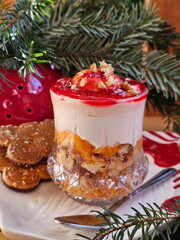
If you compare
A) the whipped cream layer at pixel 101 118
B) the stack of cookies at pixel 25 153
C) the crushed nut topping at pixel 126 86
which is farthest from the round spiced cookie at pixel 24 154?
the crushed nut topping at pixel 126 86

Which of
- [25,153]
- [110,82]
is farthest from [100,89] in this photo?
[25,153]

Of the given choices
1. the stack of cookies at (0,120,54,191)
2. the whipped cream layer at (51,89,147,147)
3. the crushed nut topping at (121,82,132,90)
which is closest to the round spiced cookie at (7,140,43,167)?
the stack of cookies at (0,120,54,191)

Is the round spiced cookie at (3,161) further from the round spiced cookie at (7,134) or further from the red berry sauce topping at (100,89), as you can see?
the red berry sauce topping at (100,89)

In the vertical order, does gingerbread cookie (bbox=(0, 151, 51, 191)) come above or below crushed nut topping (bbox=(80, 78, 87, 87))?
below

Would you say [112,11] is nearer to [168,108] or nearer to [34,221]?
[168,108]

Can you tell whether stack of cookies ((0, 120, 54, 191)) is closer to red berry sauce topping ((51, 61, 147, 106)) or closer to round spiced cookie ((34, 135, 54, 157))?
round spiced cookie ((34, 135, 54, 157))

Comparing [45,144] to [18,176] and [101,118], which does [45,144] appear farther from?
[101,118]
